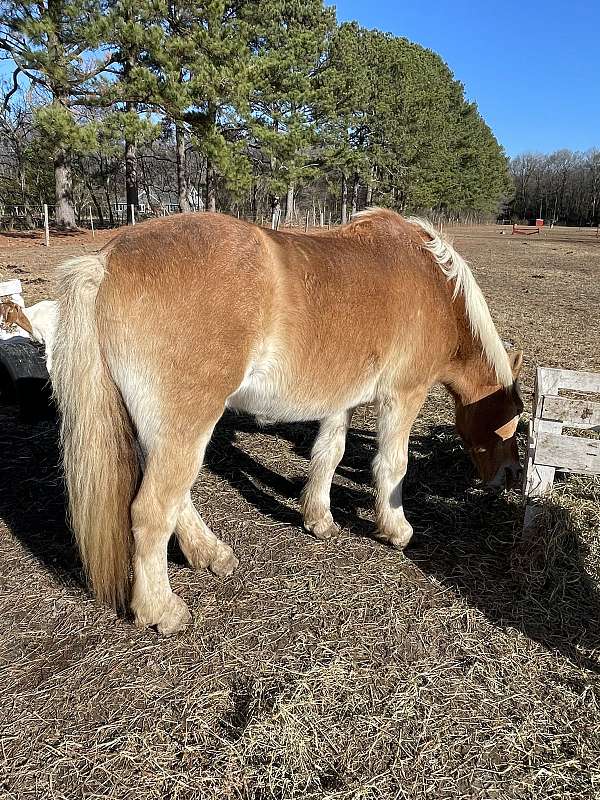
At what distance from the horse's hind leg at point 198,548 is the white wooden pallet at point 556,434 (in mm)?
1953

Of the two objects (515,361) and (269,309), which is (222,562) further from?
(515,361)

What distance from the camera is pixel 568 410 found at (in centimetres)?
320

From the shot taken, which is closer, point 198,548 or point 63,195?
point 198,548

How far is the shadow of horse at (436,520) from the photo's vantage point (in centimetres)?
294

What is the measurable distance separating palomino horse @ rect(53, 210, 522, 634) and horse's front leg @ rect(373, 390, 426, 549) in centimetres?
15

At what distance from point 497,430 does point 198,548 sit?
2.25m

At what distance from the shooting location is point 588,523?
3613 millimetres

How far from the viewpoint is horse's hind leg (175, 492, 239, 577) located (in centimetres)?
315

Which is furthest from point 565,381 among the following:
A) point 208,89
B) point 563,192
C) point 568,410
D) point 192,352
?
point 563,192

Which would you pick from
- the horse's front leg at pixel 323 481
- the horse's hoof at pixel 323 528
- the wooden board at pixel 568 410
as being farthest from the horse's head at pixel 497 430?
the horse's hoof at pixel 323 528

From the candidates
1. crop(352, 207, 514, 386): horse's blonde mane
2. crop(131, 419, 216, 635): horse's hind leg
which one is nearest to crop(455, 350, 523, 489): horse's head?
crop(352, 207, 514, 386): horse's blonde mane

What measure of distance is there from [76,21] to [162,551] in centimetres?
2073

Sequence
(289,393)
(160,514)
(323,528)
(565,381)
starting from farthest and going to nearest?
(323,528) < (565,381) < (289,393) < (160,514)

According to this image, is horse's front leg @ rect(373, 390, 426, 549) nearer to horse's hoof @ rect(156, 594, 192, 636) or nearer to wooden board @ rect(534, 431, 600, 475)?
wooden board @ rect(534, 431, 600, 475)
